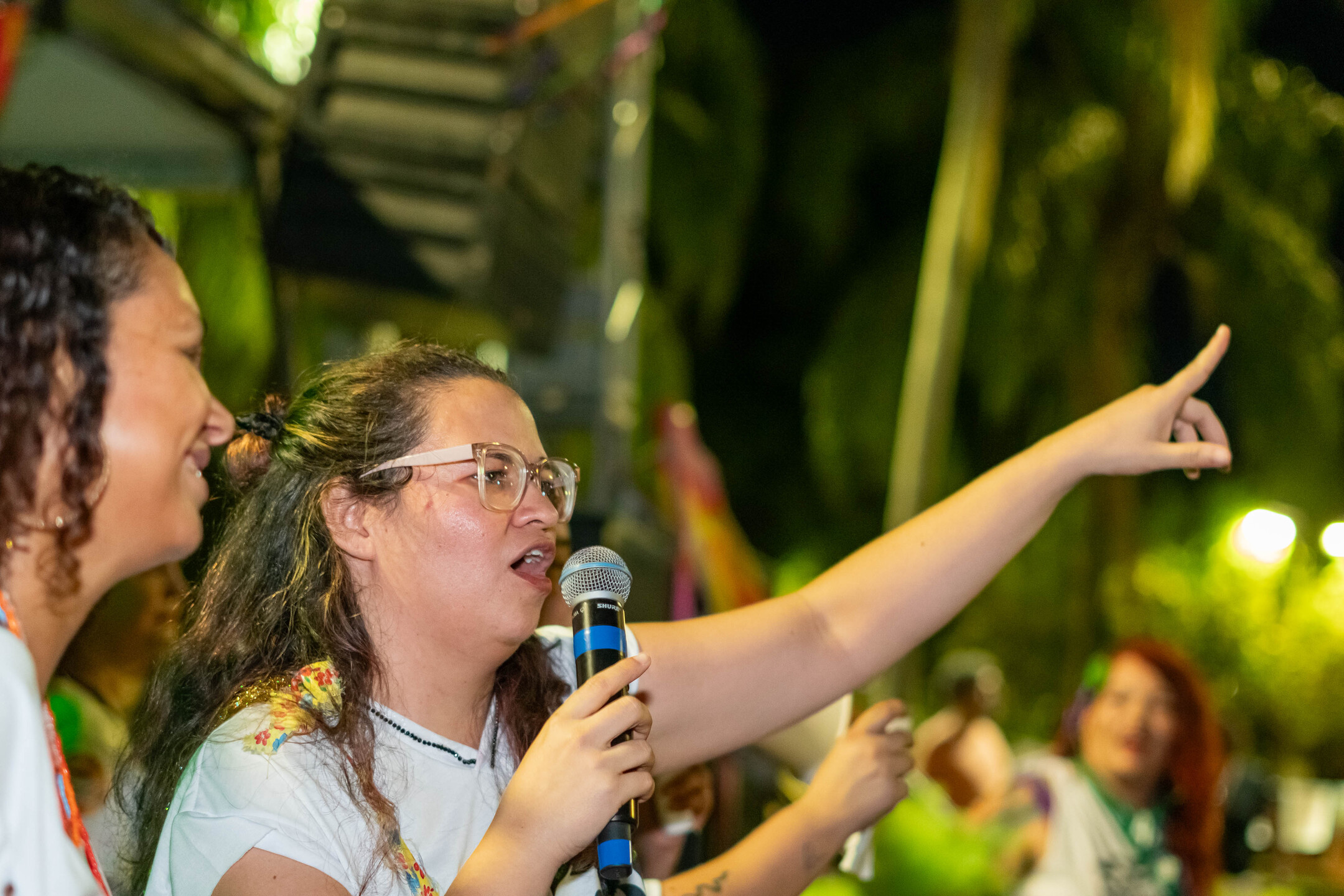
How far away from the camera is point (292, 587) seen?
176cm

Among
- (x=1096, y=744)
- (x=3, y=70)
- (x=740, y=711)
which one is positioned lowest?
(x=1096, y=744)

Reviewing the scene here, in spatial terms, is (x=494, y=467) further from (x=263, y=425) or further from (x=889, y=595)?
(x=889, y=595)

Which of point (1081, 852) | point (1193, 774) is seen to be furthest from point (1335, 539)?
point (1081, 852)

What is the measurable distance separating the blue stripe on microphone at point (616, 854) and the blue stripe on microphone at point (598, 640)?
238mm

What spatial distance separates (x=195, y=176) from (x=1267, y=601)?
11.8 meters

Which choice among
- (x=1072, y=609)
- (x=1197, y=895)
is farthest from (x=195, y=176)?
(x=1072, y=609)

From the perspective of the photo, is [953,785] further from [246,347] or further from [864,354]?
[864,354]

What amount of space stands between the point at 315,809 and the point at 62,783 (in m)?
0.39

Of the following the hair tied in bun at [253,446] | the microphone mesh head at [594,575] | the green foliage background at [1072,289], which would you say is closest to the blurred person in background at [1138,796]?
the microphone mesh head at [594,575]

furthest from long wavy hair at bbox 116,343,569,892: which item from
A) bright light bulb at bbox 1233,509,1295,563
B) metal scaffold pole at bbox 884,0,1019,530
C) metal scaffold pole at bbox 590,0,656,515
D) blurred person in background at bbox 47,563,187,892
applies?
bright light bulb at bbox 1233,509,1295,563

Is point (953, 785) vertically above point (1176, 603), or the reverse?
point (1176, 603)

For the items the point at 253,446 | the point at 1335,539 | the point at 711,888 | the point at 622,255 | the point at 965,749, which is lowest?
the point at 965,749

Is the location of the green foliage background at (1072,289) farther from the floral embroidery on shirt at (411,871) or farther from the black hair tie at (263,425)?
the floral embroidery on shirt at (411,871)

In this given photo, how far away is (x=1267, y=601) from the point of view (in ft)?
43.0
